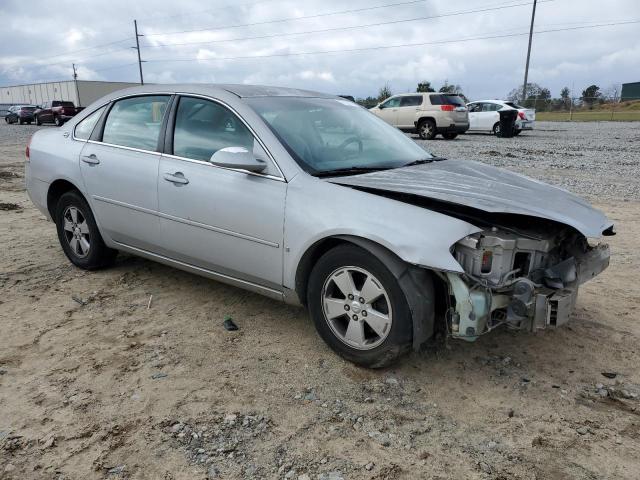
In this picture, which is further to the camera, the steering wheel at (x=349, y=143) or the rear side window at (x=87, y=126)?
the rear side window at (x=87, y=126)

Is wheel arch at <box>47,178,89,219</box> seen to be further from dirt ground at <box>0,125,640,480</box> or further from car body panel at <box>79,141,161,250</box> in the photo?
dirt ground at <box>0,125,640,480</box>

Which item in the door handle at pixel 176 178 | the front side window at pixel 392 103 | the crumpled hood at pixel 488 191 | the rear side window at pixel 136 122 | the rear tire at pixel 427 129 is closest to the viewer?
the crumpled hood at pixel 488 191

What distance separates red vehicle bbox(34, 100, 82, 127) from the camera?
109 feet

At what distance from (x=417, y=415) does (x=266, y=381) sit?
2.91 feet

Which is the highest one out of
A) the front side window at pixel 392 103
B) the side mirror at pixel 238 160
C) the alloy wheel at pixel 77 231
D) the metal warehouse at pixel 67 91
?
the metal warehouse at pixel 67 91

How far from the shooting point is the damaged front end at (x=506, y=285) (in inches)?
112

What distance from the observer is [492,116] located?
918 inches

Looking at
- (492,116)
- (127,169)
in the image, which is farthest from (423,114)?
(127,169)

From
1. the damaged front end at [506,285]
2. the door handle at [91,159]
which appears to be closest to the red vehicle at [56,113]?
the door handle at [91,159]

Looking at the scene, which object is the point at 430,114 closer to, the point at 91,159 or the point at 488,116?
the point at 488,116

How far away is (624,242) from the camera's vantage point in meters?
5.82

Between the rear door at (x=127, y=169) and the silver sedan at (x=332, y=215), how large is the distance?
13mm

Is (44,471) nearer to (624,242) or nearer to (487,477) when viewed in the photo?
(487,477)

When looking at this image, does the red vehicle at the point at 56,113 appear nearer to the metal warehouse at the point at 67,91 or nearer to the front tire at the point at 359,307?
the metal warehouse at the point at 67,91
